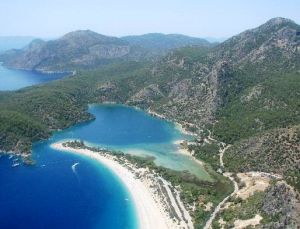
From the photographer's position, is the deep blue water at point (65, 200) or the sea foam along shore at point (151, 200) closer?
the sea foam along shore at point (151, 200)

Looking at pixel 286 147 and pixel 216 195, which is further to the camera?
pixel 286 147

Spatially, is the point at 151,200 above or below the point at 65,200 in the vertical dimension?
above

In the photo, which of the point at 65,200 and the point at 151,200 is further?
the point at 65,200

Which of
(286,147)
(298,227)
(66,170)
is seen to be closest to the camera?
(298,227)

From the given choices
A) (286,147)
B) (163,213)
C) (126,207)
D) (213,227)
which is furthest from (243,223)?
(286,147)

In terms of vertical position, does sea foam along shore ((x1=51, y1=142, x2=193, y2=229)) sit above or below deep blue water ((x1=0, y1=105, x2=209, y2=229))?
above

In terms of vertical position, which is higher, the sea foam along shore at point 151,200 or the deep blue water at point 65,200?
the sea foam along shore at point 151,200

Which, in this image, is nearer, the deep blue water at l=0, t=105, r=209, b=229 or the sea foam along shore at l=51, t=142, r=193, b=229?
the sea foam along shore at l=51, t=142, r=193, b=229

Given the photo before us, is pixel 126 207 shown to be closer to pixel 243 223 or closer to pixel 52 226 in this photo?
pixel 52 226
